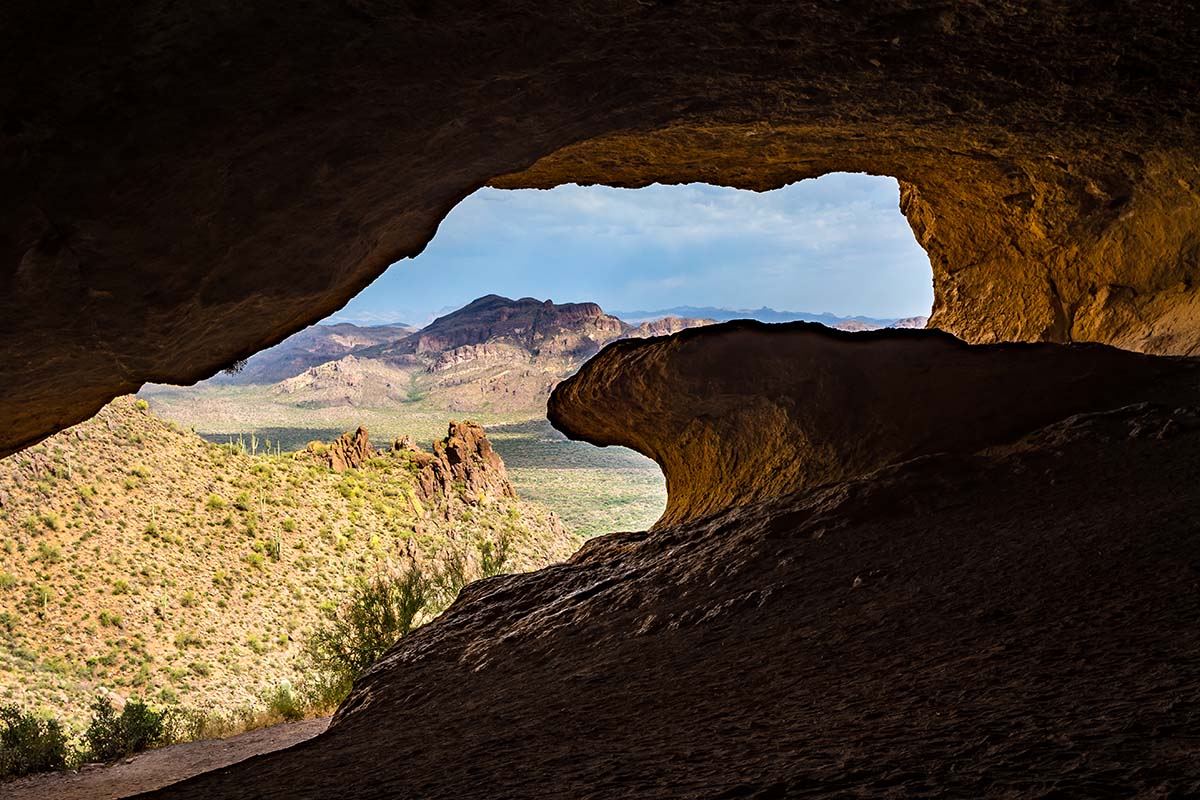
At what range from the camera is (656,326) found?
399 feet

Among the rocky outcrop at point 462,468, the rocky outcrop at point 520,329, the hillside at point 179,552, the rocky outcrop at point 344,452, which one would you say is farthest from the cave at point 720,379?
the rocky outcrop at point 520,329

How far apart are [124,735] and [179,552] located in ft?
62.9

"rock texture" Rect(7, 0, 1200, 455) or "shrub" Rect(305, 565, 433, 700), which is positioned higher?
"rock texture" Rect(7, 0, 1200, 455)

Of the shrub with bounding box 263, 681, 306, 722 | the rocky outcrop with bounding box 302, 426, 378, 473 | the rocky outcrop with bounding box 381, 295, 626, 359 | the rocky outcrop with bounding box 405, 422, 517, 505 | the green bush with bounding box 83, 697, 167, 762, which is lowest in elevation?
the shrub with bounding box 263, 681, 306, 722

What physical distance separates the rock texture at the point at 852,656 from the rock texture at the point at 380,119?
9.38 ft

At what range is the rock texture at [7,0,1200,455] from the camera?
4035mm

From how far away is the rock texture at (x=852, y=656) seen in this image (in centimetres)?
232

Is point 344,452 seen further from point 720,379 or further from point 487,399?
point 487,399

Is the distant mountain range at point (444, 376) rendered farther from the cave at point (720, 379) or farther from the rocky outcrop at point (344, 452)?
the cave at point (720, 379)

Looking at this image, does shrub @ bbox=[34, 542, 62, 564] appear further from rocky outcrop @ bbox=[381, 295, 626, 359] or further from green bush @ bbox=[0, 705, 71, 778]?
rocky outcrop @ bbox=[381, 295, 626, 359]

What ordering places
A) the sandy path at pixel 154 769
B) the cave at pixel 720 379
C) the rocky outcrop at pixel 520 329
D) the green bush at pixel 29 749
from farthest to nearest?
the rocky outcrop at pixel 520 329, the green bush at pixel 29 749, the sandy path at pixel 154 769, the cave at pixel 720 379

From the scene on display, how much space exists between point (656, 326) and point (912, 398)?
11487cm

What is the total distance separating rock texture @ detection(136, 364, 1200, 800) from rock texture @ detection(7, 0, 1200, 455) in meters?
2.86

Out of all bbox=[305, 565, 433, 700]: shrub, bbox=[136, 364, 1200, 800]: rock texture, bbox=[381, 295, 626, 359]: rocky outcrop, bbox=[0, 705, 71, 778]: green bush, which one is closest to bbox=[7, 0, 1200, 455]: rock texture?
bbox=[136, 364, 1200, 800]: rock texture
